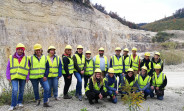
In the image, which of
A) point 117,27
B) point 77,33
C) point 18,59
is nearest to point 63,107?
point 18,59

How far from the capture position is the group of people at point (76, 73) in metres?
4.49

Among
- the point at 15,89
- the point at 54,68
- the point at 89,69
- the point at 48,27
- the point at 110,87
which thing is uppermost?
the point at 48,27

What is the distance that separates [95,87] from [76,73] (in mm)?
931

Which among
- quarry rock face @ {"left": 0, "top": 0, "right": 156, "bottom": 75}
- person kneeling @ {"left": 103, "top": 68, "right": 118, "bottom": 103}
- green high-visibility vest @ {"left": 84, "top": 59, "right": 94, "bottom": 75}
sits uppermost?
quarry rock face @ {"left": 0, "top": 0, "right": 156, "bottom": 75}

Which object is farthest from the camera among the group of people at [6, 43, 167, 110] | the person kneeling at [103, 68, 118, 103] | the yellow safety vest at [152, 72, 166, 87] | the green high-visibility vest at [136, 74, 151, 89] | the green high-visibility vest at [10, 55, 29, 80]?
the yellow safety vest at [152, 72, 166, 87]

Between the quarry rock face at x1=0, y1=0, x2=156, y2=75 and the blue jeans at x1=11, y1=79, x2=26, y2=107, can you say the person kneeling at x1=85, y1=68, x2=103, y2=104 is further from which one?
the quarry rock face at x1=0, y1=0, x2=156, y2=75

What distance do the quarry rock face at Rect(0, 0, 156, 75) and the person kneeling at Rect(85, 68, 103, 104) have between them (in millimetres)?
5624

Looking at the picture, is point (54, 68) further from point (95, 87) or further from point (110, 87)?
point (110, 87)

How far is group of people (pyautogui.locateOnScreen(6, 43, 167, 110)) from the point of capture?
14.7ft

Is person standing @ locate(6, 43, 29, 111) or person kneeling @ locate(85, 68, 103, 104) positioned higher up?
person standing @ locate(6, 43, 29, 111)

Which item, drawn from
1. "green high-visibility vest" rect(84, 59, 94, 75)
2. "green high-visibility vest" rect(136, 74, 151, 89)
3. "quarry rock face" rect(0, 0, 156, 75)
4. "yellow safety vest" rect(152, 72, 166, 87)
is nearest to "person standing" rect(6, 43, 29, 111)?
"green high-visibility vest" rect(84, 59, 94, 75)

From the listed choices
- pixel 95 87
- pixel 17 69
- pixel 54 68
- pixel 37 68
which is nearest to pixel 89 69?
pixel 95 87

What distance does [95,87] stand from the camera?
17.9 feet

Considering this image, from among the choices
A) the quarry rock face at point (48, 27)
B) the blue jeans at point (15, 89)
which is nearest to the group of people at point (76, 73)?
the blue jeans at point (15, 89)
